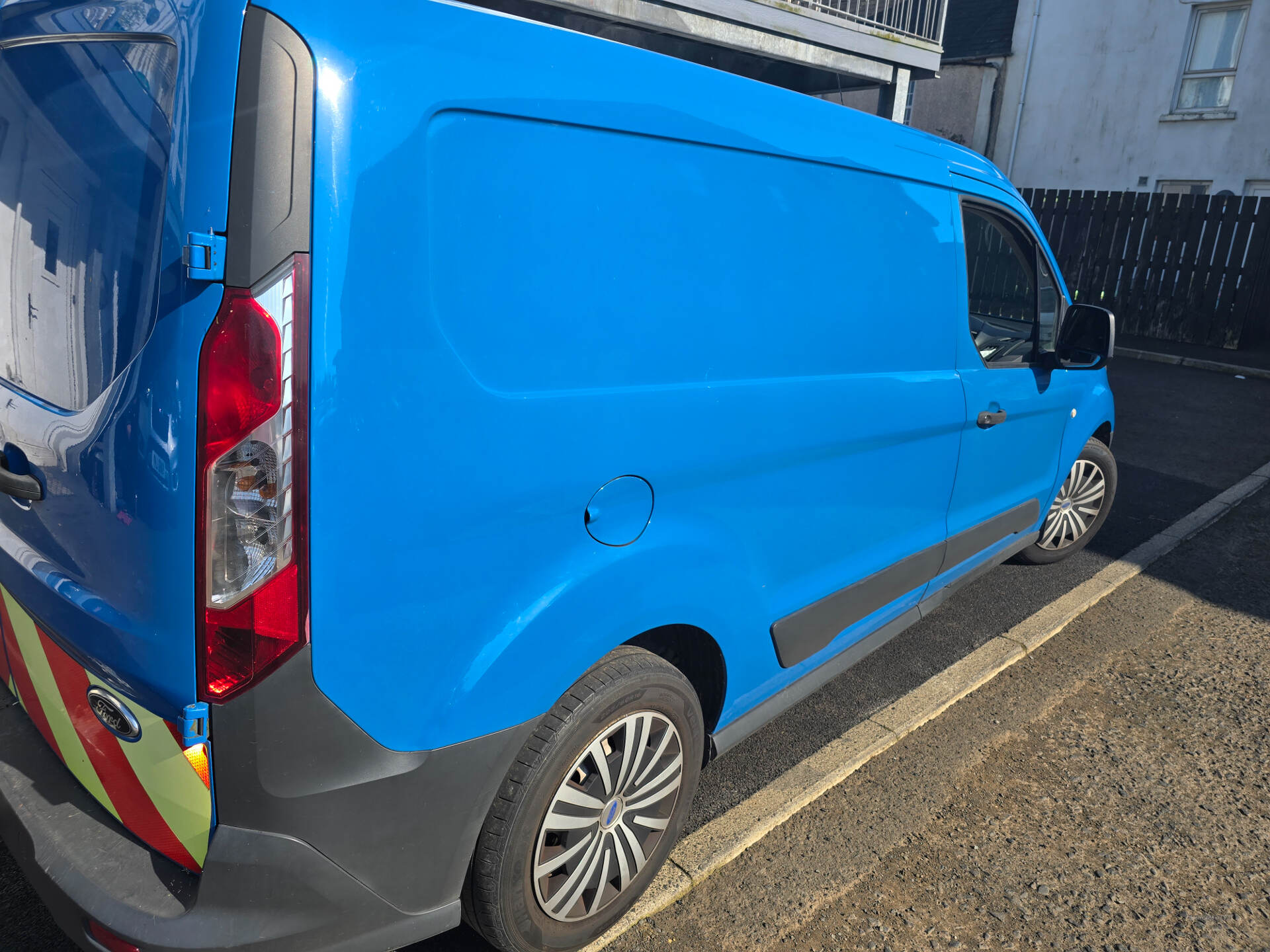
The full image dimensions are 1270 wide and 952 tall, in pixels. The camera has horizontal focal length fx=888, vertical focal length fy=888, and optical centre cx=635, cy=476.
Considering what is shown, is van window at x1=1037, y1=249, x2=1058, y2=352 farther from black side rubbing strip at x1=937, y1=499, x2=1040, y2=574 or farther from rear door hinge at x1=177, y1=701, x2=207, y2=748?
rear door hinge at x1=177, y1=701, x2=207, y2=748

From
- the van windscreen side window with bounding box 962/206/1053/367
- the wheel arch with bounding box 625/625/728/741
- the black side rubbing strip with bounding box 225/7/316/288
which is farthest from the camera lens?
the van windscreen side window with bounding box 962/206/1053/367

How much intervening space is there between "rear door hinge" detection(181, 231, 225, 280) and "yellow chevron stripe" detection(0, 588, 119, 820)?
952 millimetres

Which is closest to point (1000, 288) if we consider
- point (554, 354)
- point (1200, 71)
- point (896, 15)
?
point (554, 354)

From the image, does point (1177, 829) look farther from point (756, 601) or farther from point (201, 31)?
point (201, 31)

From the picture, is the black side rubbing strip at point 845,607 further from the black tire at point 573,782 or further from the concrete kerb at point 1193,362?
the concrete kerb at point 1193,362

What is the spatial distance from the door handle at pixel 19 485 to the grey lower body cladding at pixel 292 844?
0.60 meters

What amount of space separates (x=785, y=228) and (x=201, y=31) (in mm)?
1369

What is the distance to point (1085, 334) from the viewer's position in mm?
3561

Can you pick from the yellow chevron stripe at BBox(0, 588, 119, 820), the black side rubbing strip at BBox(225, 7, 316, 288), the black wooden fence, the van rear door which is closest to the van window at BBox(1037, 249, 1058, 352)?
the black side rubbing strip at BBox(225, 7, 316, 288)

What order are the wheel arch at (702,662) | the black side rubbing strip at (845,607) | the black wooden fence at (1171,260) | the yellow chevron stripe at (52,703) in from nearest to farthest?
the yellow chevron stripe at (52,703)
the wheel arch at (702,662)
the black side rubbing strip at (845,607)
the black wooden fence at (1171,260)

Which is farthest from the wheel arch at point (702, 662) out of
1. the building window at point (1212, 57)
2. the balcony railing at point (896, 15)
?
the building window at point (1212, 57)

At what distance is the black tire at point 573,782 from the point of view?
5.92 feet

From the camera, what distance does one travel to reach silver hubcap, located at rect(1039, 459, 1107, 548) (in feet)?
14.6

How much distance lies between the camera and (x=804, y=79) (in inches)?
427
